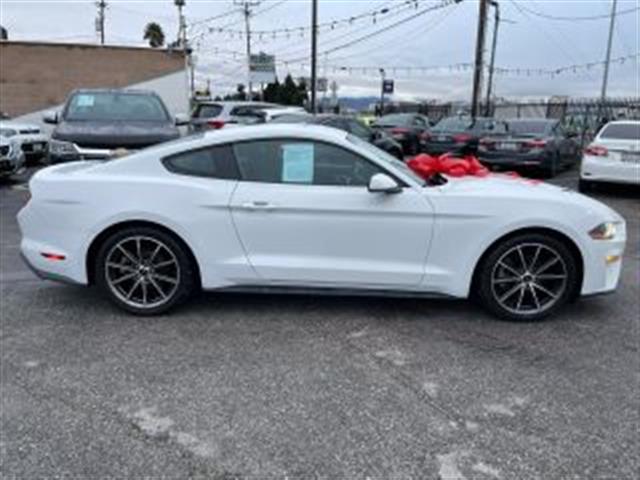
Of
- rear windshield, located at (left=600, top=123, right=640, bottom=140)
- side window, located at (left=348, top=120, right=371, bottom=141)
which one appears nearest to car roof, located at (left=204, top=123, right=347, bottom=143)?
rear windshield, located at (left=600, top=123, right=640, bottom=140)

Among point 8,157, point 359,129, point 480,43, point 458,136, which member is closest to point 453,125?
point 458,136

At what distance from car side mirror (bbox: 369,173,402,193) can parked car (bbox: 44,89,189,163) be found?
4.36 meters

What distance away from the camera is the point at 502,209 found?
454 centimetres

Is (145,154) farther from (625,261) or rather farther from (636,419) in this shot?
(625,261)

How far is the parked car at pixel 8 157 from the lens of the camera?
11031mm

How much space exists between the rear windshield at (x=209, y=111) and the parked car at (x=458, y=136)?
5886mm

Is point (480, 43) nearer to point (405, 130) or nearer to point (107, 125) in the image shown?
point (405, 130)

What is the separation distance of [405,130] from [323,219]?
1594 cm

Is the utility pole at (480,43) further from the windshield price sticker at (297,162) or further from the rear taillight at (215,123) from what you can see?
the windshield price sticker at (297,162)

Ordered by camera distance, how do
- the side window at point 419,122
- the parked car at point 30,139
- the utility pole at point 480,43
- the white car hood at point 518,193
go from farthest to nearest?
the utility pole at point 480,43 → the side window at point 419,122 → the parked car at point 30,139 → the white car hood at point 518,193

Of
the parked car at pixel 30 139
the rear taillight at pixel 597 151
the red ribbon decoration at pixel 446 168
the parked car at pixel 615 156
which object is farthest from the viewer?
the parked car at pixel 30 139

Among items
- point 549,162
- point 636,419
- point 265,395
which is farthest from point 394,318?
point 549,162

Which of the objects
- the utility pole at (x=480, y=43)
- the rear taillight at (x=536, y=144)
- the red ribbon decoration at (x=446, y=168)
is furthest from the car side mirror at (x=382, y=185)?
the utility pole at (x=480, y=43)

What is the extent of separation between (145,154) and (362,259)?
178 centimetres
